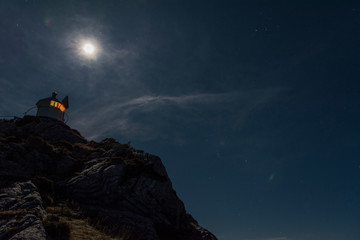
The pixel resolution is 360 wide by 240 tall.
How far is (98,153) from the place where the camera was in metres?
31.1

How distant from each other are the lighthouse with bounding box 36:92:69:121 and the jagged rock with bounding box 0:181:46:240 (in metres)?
48.0

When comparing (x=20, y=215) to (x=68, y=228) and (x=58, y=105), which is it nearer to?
(x=68, y=228)

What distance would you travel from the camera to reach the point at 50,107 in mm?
56750

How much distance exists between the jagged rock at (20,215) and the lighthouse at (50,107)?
47983 millimetres

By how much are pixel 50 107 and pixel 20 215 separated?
5480cm

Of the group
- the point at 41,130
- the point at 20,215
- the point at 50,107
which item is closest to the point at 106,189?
the point at 20,215

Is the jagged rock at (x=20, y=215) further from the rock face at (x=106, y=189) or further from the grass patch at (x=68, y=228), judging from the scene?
the grass patch at (x=68, y=228)

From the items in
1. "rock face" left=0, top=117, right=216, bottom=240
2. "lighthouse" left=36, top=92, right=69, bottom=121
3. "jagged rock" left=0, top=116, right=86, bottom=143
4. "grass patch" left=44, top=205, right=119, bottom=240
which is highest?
"lighthouse" left=36, top=92, right=69, bottom=121

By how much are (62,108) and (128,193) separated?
50.9m

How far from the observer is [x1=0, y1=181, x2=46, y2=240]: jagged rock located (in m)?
8.53

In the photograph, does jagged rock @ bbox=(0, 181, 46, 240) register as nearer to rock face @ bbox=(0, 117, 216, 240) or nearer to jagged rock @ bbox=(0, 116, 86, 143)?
rock face @ bbox=(0, 117, 216, 240)

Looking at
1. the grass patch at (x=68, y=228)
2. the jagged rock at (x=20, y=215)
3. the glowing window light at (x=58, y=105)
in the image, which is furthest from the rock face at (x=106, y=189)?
the glowing window light at (x=58, y=105)

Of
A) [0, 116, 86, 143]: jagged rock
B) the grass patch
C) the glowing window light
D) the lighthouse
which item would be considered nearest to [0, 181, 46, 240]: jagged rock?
the grass patch

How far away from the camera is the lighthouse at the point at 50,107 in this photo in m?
56.0
